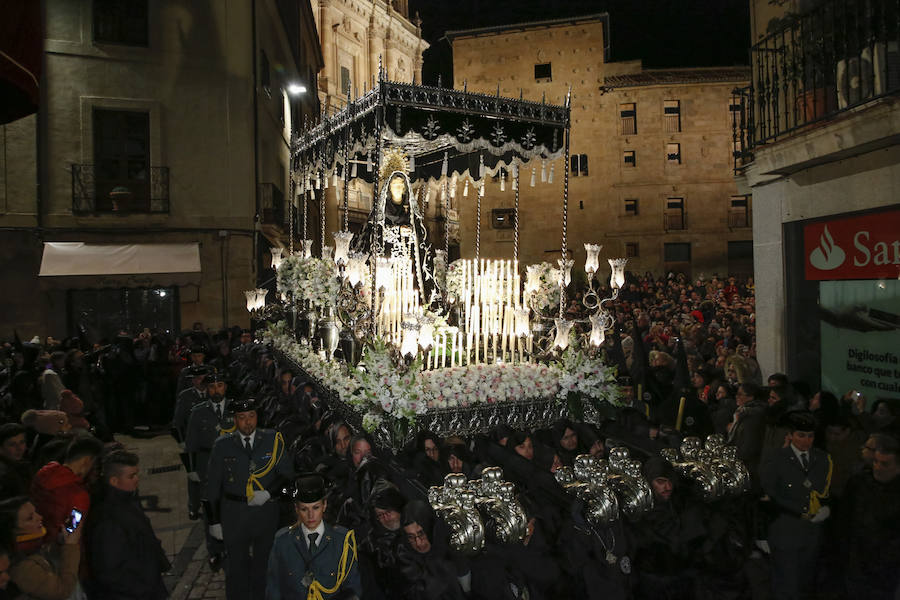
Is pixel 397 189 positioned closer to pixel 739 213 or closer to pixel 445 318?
pixel 445 318

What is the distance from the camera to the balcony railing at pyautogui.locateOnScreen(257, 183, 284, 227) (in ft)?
59.9

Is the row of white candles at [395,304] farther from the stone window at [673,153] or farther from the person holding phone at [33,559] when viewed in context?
the stone window at [673,153]

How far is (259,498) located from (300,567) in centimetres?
157

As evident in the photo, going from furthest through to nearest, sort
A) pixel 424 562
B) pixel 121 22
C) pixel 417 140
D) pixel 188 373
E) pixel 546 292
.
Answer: pixel 121 22 < pixel 417 140 < pixel 188 373 < pixel 546 292 < pixel 424 562

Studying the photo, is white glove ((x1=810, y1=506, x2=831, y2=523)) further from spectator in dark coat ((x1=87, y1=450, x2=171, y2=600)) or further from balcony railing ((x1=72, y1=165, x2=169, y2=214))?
balcony railing ((x1=72, y1=165, x2=169, y2=214))

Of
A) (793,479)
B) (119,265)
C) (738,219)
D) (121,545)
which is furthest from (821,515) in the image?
(738,219)

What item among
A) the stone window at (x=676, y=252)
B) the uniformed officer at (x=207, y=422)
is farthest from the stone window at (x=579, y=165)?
the uniformed officer at (x=207, y=422)

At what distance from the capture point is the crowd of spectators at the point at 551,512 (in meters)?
3.88

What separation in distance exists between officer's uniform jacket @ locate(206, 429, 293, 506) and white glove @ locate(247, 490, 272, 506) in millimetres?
47

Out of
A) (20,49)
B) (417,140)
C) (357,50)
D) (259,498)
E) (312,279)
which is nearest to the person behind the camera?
(20,49)

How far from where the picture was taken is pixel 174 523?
7191 millimetres

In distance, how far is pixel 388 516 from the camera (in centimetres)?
400

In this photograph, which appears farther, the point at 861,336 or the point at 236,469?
the point at 861,336

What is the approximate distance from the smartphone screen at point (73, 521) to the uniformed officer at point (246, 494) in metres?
1.42
